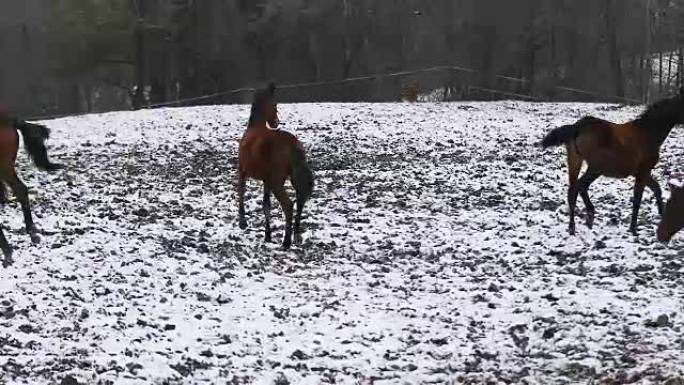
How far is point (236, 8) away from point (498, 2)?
36.6ft

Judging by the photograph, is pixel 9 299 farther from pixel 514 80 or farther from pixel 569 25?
pixel 569 25

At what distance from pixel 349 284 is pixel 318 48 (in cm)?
2999

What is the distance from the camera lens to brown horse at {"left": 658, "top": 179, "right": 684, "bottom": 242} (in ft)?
25.4

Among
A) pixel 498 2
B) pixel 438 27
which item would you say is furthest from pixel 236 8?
pixel 498 2

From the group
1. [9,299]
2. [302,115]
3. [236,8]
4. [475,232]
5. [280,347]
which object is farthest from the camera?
[236,8]

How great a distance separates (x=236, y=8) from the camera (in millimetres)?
38281

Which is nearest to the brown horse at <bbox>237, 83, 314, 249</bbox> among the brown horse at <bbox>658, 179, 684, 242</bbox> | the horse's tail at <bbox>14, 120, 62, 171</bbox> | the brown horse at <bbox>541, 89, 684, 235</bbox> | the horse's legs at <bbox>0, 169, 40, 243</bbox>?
the horse's tail at <bbox>14, 120, 62, 171</bbox>

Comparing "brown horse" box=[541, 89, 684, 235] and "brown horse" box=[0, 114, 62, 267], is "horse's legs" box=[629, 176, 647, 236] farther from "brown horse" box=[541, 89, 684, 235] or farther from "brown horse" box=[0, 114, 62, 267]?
"brown horse" box=[0, 114, 62, 267]

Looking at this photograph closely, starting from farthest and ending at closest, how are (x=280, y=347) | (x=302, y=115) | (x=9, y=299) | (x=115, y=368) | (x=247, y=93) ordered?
(x=247, y=93), (x=302, y=115), (x=9, y=299), (x=280, y=347), (x=115, y=368)

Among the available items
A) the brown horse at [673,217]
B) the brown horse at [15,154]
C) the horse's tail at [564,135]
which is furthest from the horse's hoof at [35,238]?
the brown horse at [673,217]

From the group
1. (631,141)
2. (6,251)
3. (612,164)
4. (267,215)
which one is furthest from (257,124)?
(631,141)

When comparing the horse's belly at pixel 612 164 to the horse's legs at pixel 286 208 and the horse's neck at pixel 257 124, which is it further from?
the horse's neck at pixel 257 124

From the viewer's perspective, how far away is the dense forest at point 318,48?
36.5 m

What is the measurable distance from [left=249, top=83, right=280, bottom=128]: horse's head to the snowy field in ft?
4.85
